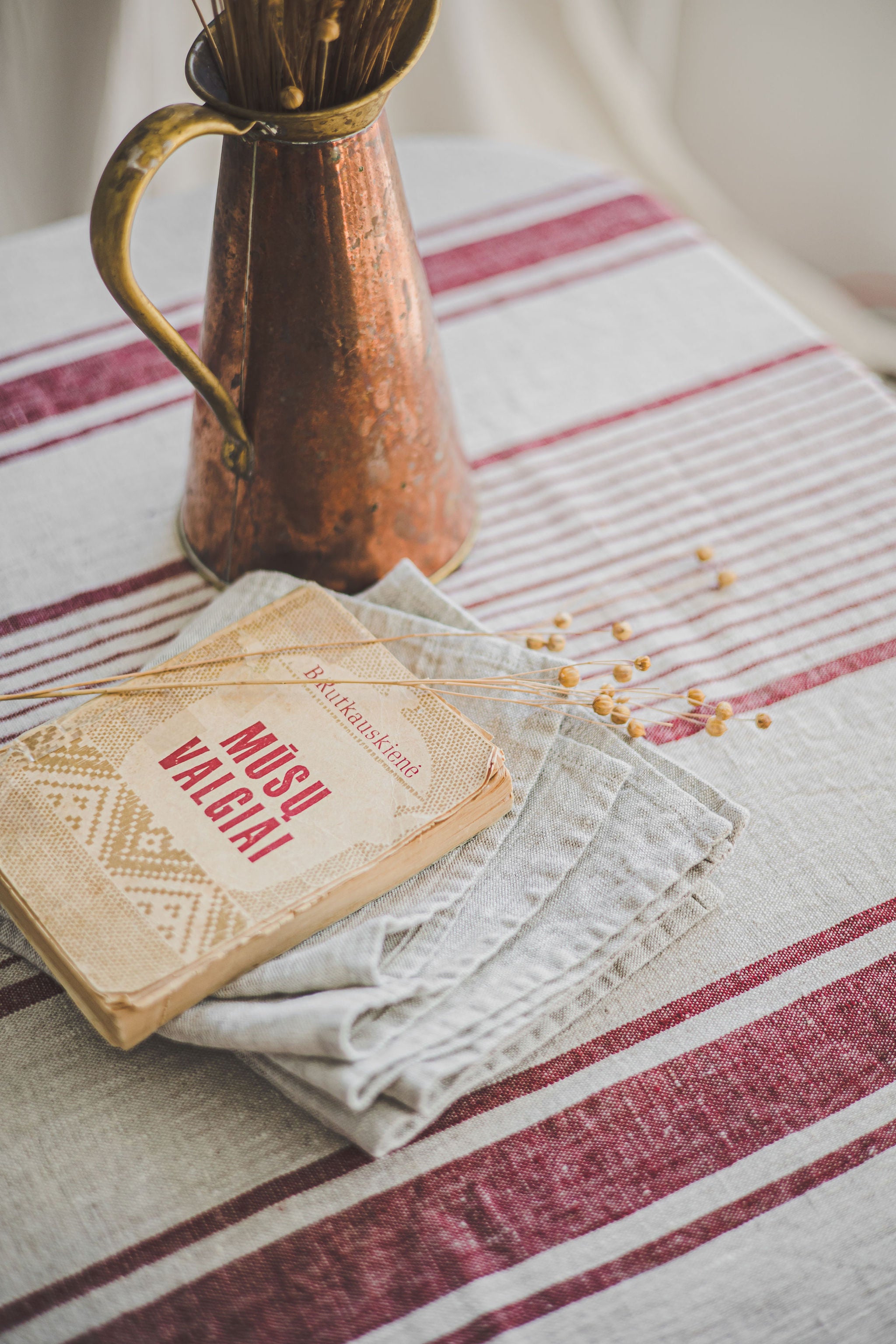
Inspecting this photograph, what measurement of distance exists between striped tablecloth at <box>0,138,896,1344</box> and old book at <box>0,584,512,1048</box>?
0.06 m

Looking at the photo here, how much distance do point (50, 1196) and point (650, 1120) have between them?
23 cm

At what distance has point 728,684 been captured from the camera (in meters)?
0.56

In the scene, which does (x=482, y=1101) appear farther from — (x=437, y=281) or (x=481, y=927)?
(x=437, y=281)

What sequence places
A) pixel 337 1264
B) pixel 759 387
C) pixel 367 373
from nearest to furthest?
1. pixel 337 1264
2. pixel 367 373
3. pixel 759 387

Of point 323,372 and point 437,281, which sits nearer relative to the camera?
point 323,372

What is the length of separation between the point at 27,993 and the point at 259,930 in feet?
0.39

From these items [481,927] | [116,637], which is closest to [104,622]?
[116,637]

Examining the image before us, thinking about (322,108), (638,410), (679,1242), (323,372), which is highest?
(322,108)

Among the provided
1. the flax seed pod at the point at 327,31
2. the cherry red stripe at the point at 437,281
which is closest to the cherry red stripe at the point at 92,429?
the cherry red stripe at the point at 437,281

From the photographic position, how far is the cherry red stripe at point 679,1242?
37 cm

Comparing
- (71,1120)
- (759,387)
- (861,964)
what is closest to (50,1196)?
(71,1120)

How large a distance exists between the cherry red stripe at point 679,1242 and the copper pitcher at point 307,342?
0.34 m

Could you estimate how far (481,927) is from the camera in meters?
0.43

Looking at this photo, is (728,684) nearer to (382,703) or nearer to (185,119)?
(382,703)
